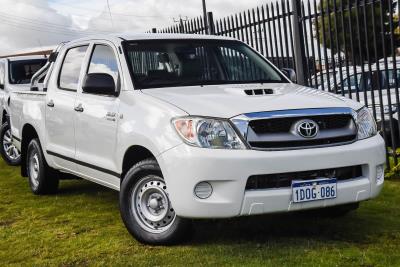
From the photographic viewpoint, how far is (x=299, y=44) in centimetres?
857

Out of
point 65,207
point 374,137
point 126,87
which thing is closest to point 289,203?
point 374,137

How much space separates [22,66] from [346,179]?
835cm

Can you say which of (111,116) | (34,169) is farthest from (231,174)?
(34,169)

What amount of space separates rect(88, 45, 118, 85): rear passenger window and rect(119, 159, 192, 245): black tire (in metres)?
1.02

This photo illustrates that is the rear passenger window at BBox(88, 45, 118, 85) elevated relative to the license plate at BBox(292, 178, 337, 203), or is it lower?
elevated

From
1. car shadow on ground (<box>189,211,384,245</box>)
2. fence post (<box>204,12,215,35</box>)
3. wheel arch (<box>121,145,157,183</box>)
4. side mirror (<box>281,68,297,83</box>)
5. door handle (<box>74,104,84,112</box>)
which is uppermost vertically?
fence post (<box>204,12,215,35</box>)

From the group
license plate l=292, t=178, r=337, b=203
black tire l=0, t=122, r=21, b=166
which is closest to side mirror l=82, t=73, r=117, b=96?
license plate l=292, t=178, r=337, b=203

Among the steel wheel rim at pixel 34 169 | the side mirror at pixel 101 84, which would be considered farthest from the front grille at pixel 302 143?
the steel wheel rim at pixel 34 169

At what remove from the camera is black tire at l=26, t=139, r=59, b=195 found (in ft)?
22.9

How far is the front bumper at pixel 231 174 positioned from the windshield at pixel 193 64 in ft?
3.77

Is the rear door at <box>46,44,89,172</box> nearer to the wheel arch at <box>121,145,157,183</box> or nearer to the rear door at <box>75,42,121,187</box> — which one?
the rear door at <box>75,42,121,187</box>

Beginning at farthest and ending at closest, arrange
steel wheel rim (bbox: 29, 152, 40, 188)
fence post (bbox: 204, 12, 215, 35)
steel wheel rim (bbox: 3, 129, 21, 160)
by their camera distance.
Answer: fence post (bbox: 204, 12, 215, 35) → steel wheel rim (bbox: 3, 129, 21, 160) → steel wheel rim (bbox: 29, 152, 40, 188)

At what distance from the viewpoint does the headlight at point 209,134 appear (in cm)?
418

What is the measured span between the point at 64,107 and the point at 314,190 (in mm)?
2850
